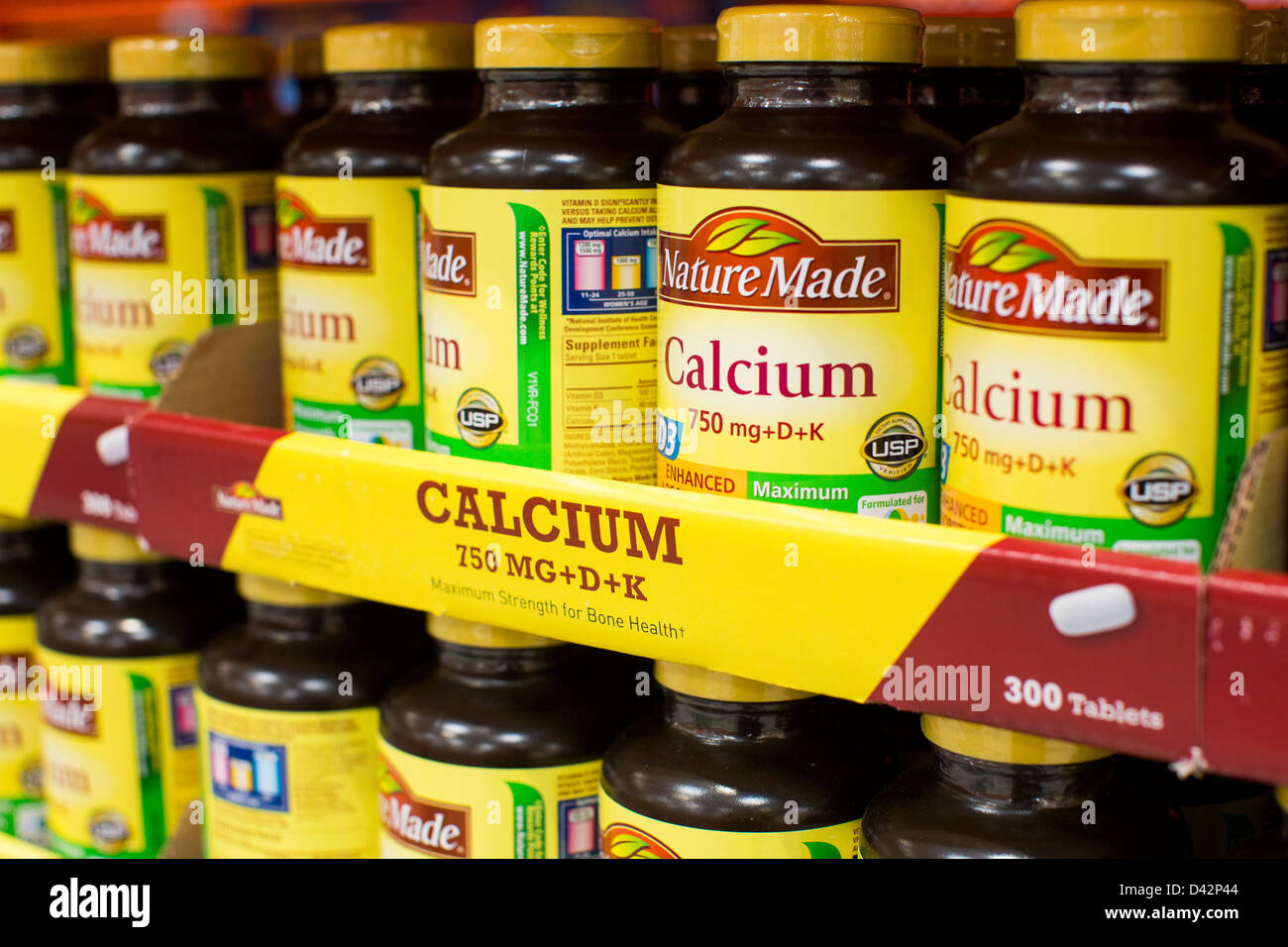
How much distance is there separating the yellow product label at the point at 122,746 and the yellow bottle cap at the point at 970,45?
917 millimetres

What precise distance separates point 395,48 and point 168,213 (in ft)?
0.90

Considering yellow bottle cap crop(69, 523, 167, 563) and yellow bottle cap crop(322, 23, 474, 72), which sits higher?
yellow bottle cap crop(322, 23, 474, 72)

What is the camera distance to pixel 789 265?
961 millimetres

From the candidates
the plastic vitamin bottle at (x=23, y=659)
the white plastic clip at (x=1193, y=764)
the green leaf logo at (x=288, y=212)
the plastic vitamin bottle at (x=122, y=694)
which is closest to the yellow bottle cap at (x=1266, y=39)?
the white plastic clip at (x=1193, y=764)

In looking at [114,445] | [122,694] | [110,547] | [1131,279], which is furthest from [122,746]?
[1131,279]

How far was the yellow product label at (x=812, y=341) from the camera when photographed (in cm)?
96

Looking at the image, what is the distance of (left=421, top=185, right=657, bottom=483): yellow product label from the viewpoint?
3.53 ft

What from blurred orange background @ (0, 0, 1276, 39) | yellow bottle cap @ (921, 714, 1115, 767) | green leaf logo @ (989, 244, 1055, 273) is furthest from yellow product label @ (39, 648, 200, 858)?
blurred orange background @ (0, 0, 1276, 39)

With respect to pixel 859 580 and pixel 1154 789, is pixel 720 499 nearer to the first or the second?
pixel 859 580

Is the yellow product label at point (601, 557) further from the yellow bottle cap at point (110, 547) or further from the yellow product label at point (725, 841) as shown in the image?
the yellow bottle cap at point (110, 547)

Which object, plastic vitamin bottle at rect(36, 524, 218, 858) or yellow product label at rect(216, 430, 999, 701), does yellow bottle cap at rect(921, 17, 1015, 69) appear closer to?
yellow product label at rect(216, 430, 999, 701)

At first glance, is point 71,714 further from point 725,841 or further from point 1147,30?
point 1147,30

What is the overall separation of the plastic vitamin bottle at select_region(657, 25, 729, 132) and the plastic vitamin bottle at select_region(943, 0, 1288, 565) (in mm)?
437

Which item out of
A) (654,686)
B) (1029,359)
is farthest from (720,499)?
(654,686)
